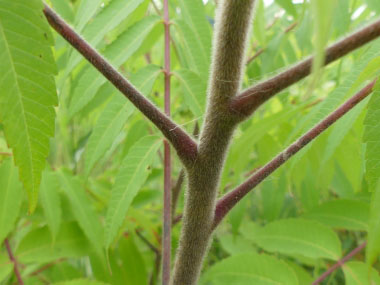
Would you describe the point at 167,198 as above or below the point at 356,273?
above

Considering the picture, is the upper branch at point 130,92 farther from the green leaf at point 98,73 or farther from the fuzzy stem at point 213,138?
the green leaf at point 98,73

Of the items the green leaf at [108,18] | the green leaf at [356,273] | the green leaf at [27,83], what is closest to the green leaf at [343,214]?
the green leaf at [356,273]

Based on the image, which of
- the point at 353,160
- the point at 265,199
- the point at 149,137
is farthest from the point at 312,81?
the point at 265,199

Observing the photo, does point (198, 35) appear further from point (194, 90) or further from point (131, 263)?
point (131, 263)

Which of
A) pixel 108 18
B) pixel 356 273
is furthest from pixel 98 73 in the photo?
pixel 356 273

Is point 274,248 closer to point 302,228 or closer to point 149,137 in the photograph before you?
point 302,228
